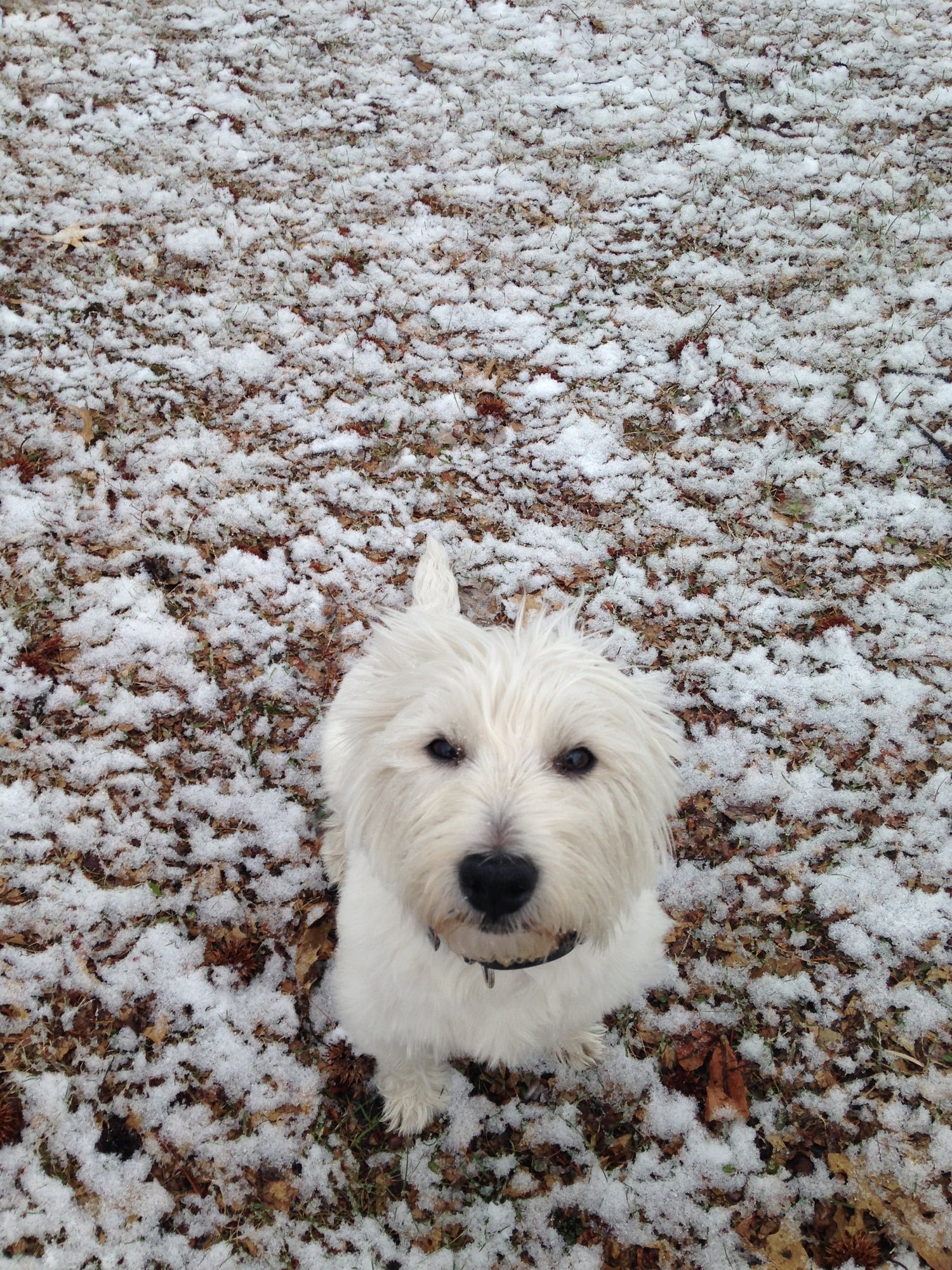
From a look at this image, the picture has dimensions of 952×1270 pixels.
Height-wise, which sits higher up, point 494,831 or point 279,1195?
point 494,831

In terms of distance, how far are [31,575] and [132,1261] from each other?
118 inches

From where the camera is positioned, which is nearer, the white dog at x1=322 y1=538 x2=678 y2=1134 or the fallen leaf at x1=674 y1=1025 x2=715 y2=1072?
the white dog at x1=322 y1=538 x2=678 y2=1134

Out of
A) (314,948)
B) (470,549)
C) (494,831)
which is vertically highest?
(494,831)

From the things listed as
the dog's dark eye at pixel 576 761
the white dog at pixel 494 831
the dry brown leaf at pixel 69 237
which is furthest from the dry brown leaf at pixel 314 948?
the dry brown leaf at pixel 69 237

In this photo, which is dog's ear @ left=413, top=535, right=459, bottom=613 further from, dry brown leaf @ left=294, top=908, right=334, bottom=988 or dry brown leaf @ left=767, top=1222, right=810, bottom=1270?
dry brown leaf @ left=767, top=1222, right=810, bottom=1270

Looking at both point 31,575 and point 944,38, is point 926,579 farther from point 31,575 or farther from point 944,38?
point 944,38

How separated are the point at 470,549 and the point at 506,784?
2.52m

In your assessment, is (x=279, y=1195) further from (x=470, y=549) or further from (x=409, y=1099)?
(x=470, y=549)

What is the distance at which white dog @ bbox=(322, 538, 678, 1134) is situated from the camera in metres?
1.74

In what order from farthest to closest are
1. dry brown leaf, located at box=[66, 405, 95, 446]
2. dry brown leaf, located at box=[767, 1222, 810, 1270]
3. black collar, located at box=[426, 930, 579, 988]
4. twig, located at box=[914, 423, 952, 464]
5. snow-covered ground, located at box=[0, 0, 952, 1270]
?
twig, located at box=[914, 423, 952, 464] → dry brown leaf, located at box=[66, 405, 95, 446] → snow-covered ground, located at box=[0, 0, 952, 1270] → dry brown leaf, located at box=[767, 1222, 810, 1270] → black collar, located at box=[426, 930, 579, 988]

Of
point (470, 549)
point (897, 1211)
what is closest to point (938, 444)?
point (470, 549)

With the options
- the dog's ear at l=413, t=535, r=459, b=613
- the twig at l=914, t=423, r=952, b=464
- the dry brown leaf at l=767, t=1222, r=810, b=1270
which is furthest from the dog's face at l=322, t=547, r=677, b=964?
the twig at l=914, t=423, r=952, b=464

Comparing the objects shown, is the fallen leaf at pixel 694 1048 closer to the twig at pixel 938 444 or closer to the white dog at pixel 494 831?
the white dog at pixel 494 831

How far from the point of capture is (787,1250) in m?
2.52
